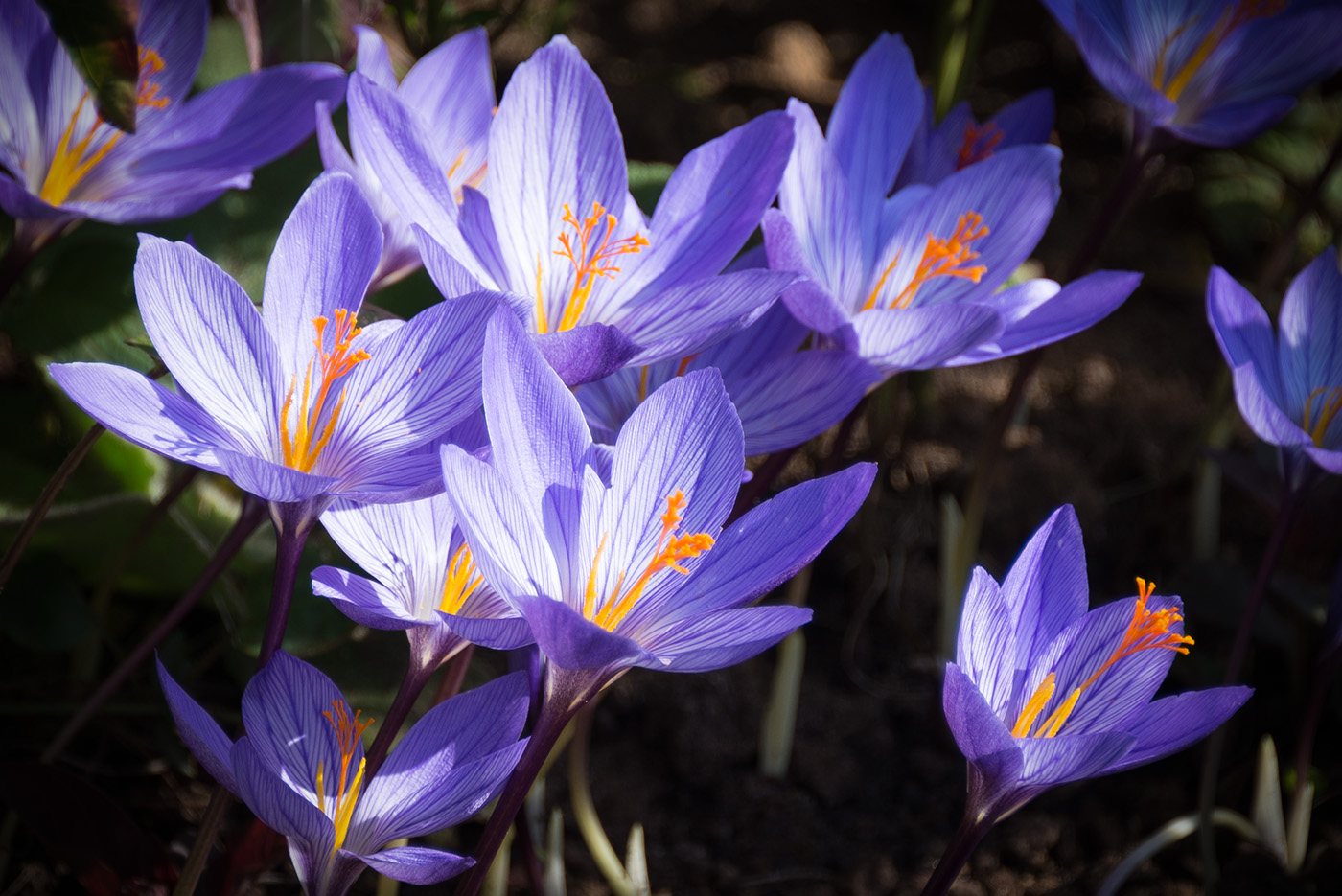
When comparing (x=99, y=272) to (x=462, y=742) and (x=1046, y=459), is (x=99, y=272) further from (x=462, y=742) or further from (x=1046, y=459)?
(x=1046, y=459)

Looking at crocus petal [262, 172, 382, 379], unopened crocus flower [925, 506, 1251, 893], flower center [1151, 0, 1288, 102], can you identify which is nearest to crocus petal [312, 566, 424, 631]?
crocus petal [262, 172, 382, 379]

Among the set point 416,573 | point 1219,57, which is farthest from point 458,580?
point 1219,57

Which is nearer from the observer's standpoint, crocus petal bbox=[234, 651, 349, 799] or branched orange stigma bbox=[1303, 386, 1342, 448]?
crocus petal bbox=[234, 651, 349, 799]

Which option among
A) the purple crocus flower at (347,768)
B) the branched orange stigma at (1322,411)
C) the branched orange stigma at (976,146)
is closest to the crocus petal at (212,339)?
the purple crocus flower at (347,768)

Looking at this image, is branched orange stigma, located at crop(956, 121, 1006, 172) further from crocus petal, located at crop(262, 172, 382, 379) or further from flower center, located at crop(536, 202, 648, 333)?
crocus petal, located at crop(262, 172, 382, 379)

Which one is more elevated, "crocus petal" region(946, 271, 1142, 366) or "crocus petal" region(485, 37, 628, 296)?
"crocus petal" region(485, 37, 628, 296)

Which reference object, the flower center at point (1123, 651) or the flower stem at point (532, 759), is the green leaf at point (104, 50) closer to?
the flower stem at point (532, 759)

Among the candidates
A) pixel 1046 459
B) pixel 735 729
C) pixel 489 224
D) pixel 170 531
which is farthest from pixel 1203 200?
pixel 170 531

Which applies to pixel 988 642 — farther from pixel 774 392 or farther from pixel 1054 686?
pixel 774 392
